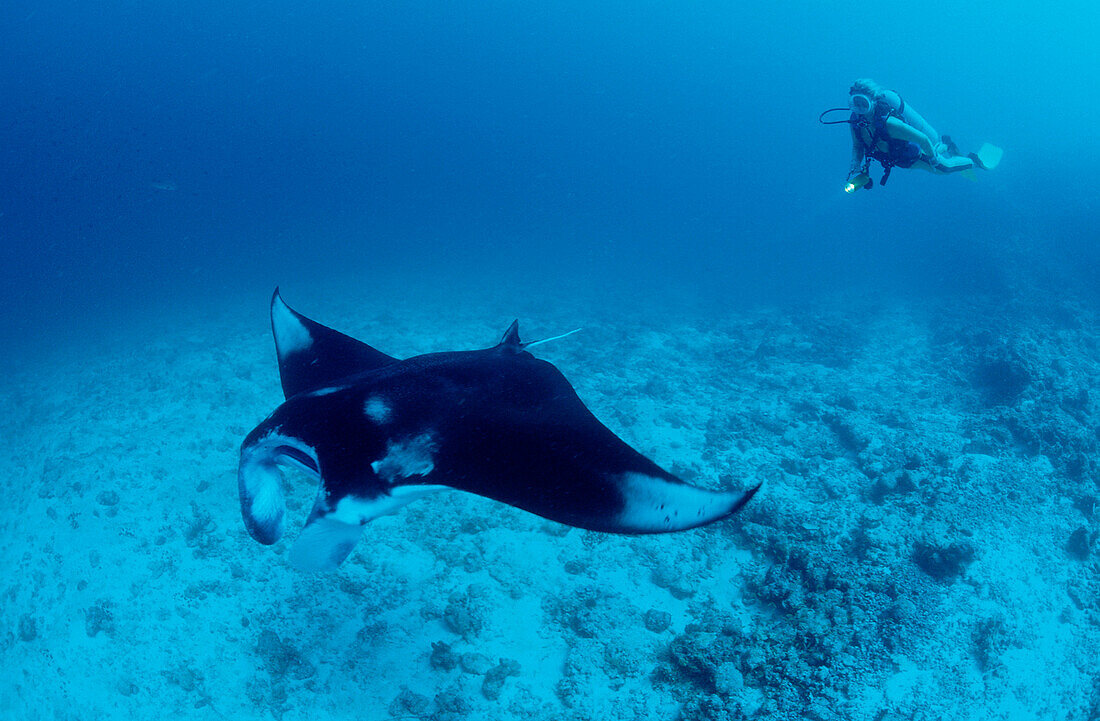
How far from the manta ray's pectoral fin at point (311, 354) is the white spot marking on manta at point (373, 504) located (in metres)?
1.70

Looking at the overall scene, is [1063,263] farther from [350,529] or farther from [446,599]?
[350,529]

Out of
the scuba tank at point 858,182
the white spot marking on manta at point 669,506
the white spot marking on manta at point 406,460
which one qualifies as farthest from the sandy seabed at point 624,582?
the scuba tank at point 858,182

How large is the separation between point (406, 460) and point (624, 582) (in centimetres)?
348

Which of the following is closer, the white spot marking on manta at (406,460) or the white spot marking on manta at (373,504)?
the white spot marking on manta at (373,504)

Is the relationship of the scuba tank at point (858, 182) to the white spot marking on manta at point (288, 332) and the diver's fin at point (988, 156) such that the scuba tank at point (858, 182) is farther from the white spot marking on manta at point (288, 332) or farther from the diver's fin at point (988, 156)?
the white spot marking on manta at point (288, 332)

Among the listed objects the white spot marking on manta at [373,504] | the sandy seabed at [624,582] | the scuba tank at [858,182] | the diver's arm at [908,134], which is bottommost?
the sandy seabed at [624,582]

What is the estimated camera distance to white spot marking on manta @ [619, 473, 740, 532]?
2297 mm

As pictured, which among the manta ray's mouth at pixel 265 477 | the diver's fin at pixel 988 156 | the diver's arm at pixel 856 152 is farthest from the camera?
the diver's fin at pixel 988 156

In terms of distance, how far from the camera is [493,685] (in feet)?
14.0

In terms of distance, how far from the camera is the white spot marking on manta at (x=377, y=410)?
264cm

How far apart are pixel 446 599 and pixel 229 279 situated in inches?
839

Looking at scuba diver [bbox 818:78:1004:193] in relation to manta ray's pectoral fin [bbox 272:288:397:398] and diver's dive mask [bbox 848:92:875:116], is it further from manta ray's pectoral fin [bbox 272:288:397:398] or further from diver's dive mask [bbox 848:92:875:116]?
manta ray's pectoral fin [bbox 272:288:397:398]

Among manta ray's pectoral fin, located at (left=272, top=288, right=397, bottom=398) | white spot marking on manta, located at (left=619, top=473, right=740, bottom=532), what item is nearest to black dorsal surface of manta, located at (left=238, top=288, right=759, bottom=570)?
white spot marking on manta, located at (left=619, top=473, right=740, bottom=532)

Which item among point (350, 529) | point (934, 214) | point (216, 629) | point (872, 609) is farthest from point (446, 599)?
point (934, 214)
